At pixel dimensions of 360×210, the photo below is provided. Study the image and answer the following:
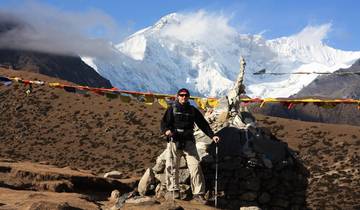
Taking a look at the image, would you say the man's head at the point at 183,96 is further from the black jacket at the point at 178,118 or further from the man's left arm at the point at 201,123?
the man's left arm at the point at 201,123

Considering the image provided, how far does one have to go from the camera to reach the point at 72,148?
4722 cm

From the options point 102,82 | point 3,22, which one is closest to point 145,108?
point 102,82

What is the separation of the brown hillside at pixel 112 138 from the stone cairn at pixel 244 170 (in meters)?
18.4

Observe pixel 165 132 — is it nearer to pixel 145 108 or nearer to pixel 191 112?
pixel 191 112

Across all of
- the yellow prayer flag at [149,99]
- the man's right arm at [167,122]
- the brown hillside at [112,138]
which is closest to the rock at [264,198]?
the man's right arm at [167,122]

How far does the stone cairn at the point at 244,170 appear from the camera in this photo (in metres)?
13.7

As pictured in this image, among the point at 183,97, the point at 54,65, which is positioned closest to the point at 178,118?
the point at 183,97

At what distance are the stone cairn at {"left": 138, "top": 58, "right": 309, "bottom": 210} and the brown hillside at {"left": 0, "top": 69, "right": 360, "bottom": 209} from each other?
18.4m

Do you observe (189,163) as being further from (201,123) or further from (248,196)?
(248,196)

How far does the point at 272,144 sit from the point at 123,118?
135 feet

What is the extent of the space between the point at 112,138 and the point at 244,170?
3678cm

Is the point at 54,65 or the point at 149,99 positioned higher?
the point at 54,65

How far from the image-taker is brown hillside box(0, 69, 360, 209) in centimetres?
4038

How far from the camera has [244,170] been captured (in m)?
14.2
